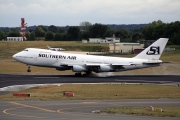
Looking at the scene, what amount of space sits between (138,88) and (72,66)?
20.7 metres

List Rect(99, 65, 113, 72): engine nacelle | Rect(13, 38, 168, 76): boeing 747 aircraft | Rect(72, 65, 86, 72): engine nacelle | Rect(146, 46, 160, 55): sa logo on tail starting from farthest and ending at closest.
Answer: Rect(146, 46, 160, 55): sa logo on tail < Rect(13, 38, 168, 76): boeing 747 aircraft < Rect(99, 65, 113, 72): engine nacelle < Rect(72, 65, 86, 72): engine nacelle

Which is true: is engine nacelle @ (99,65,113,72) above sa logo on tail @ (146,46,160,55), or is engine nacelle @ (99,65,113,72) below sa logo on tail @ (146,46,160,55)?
below

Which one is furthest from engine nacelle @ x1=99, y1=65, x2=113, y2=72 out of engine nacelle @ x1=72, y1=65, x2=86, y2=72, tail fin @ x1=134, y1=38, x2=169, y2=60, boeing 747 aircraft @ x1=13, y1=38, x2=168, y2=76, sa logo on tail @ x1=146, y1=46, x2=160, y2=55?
sa logo on tail @ x1=146, y1=46, x2=160, y2=55

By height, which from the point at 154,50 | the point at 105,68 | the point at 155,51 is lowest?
the point at 105,68

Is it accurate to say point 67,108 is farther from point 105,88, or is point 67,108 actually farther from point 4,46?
point 4,46

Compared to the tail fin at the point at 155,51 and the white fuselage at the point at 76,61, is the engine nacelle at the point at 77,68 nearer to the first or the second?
the white fuselage at the point at 76,61

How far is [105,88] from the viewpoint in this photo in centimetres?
5456

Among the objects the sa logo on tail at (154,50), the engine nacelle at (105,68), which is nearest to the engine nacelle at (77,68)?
the engine nacelle at (105,68)

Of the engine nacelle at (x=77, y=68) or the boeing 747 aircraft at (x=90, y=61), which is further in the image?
the boeing 747 aircraft at (x=90, y=61)

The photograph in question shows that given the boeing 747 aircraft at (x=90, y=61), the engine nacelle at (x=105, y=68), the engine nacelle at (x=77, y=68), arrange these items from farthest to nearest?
the boeing 747 aircraft at (x=90, y=61) < the engine nacelle at (x=105, y=68) < the engine nacelle at (x=77, y=68)

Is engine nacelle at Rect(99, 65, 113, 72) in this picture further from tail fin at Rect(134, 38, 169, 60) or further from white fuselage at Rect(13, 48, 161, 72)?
tail fin at Rect(134, 38, 169, 60)

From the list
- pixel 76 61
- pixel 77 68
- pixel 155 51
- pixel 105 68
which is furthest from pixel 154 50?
pixel 77 68

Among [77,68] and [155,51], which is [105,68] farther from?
[155,51]

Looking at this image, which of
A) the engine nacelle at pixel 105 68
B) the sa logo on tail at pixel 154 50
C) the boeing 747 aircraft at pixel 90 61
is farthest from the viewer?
the sa logo on tail at pixel 154 50
